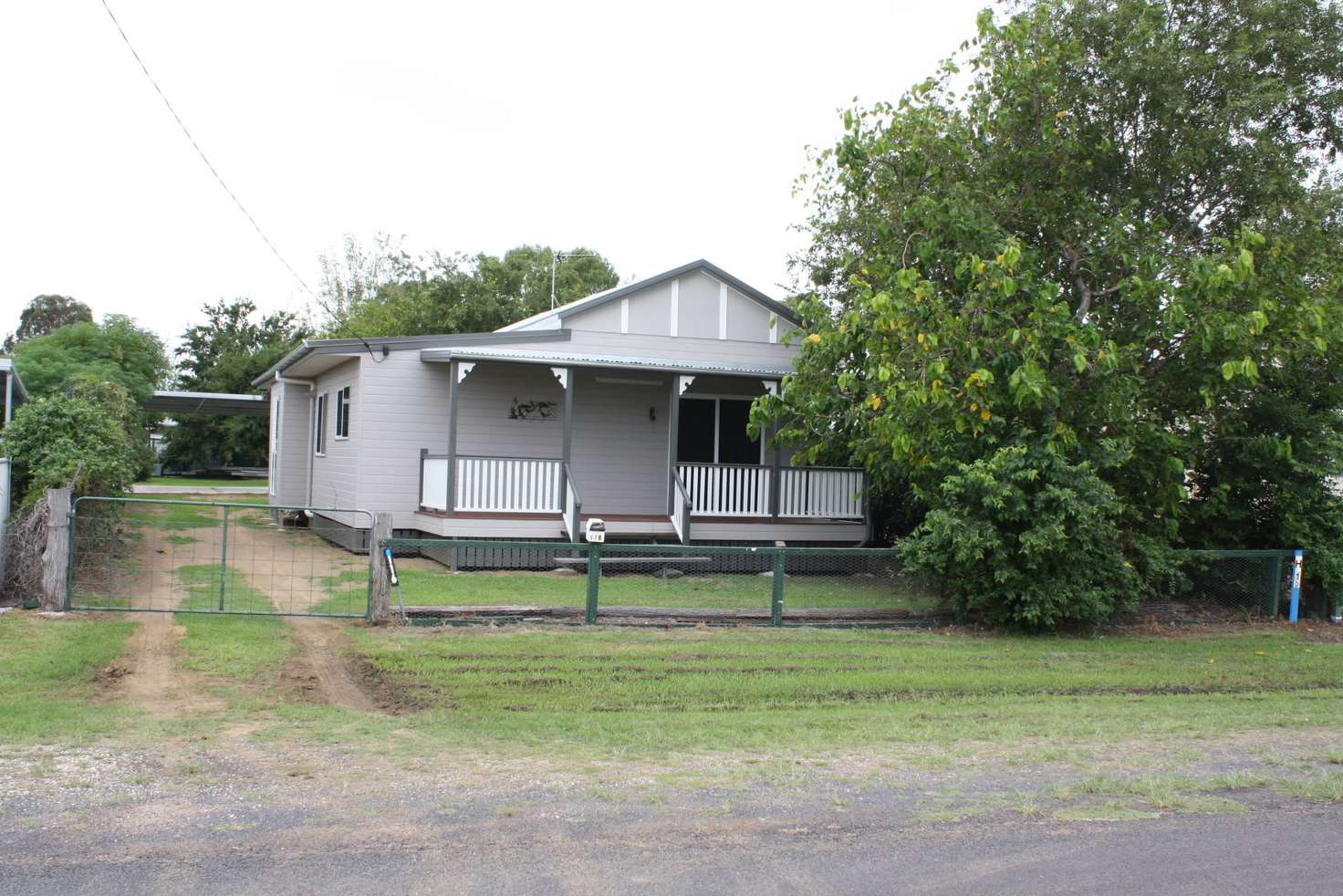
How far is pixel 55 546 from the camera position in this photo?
35.9 feet

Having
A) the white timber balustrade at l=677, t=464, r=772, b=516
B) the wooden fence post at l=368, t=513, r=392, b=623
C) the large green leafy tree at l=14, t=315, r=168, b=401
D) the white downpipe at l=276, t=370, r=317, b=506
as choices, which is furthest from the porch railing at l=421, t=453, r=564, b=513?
the large green leafy tree at l=14, t=315, r=168, b=401

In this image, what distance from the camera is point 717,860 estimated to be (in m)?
5.04

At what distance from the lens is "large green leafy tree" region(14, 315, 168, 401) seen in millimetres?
23359

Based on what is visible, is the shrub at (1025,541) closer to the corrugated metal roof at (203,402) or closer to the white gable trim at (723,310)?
the white gable trim at (723,310)

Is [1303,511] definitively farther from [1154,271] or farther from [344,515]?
[344,515]

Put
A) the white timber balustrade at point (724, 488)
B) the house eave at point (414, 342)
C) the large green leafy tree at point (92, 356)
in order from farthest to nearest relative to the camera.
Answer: the large green leafy tree at point (92, 356) < the white timber balustrade at point (724, 488) < the house eave at point (414, 342)

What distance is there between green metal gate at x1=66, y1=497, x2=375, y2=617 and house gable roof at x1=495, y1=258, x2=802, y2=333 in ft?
15.3

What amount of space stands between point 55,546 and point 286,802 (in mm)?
6727

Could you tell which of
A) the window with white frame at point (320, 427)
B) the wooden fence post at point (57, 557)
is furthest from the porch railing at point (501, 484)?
the wooden fence post at point (57, 557)

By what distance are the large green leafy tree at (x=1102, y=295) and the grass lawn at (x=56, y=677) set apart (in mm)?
8304

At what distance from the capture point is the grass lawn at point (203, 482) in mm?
41344

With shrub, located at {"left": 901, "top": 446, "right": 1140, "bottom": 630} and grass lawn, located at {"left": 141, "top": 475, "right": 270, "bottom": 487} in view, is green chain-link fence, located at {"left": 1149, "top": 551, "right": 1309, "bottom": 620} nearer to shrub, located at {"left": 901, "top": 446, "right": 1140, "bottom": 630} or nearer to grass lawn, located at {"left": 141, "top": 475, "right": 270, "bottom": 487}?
shrub, located at {"left": 901, "top": 446, "right": 1140, "bottom": 630}

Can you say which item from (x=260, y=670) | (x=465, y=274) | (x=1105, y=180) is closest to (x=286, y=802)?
(x=260, y=670)

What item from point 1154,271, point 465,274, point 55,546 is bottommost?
point 55,546
